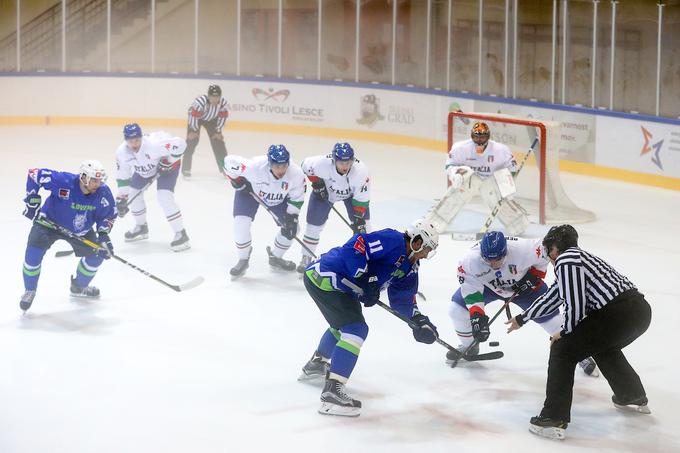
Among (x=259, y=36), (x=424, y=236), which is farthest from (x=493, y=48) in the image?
(x=424, y=236)

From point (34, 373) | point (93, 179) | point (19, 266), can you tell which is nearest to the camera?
point (34, 373)

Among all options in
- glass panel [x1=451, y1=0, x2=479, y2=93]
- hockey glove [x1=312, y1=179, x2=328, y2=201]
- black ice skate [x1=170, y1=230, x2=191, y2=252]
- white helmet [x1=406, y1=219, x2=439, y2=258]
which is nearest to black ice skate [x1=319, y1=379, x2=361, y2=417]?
white helmet [x1=406, y1=219, x2=439, y2=258]

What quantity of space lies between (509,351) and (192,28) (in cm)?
1104

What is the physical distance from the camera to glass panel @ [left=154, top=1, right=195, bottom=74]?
647 inches

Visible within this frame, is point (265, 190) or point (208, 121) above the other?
point (208, 121)

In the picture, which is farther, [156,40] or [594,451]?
[156,40]

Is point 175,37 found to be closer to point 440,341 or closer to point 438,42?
point 438,42

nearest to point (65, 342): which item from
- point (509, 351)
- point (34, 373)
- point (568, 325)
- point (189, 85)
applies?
point (34, 373)

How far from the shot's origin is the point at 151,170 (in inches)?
357

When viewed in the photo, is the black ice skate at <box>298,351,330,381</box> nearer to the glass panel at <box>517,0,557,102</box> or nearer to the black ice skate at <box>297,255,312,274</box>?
the black ice skate at <box>297,255,312,274</box>

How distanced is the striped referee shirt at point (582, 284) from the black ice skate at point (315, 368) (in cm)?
130

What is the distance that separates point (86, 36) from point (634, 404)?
12.8 m

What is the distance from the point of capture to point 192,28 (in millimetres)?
16500

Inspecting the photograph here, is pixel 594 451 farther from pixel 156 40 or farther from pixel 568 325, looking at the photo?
pixel 156 40
